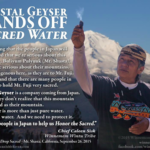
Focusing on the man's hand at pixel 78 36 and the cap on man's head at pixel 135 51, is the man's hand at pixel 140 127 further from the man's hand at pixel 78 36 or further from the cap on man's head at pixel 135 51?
the man's hand at pixel 78 36

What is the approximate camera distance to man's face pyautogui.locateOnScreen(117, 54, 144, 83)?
4898 mm

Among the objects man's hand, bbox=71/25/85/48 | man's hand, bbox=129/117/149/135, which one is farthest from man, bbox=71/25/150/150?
man's hand, bbox=71/25/85/48

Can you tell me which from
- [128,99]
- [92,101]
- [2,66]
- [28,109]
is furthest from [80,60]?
[2,66]

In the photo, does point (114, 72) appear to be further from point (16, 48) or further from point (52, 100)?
point (16, 48)

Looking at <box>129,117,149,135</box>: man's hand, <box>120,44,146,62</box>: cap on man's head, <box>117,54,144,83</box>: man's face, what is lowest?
<box>129,117,149,135</box>: man's hand

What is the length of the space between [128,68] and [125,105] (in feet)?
2.31

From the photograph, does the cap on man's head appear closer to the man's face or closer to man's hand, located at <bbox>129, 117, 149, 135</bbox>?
the man's face

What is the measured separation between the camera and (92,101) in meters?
4.77

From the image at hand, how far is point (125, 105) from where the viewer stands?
4914 millimetres

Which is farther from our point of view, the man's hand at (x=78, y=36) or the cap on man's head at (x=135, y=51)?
the cap on man's head at (x=135, y=51)

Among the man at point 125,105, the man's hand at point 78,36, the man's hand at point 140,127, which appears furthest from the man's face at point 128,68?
the man's hand at point 78,36

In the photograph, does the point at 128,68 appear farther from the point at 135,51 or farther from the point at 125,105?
the point at 125,105

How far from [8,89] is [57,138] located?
142 centimetres

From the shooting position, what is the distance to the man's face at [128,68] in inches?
193
